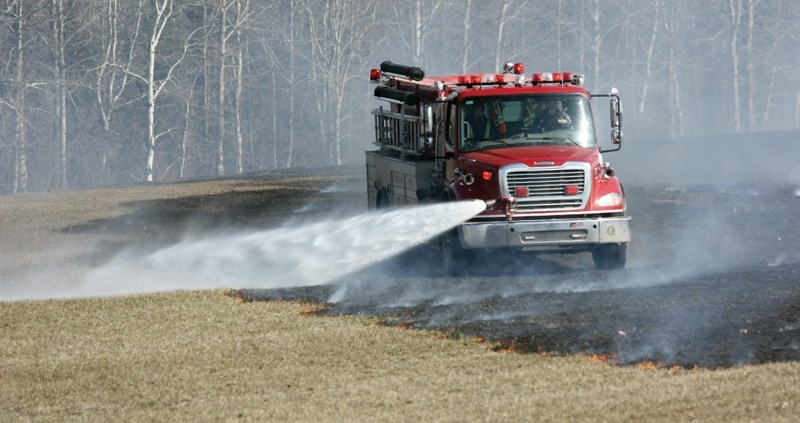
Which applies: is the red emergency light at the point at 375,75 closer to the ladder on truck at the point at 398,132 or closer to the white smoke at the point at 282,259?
the ladder on truck at the point at 398,132

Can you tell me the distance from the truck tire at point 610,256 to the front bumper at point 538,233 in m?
0.59

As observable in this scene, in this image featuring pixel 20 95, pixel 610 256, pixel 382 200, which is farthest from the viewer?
pixel 20 95

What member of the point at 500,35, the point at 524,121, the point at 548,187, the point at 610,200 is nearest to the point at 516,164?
the point at 548,187

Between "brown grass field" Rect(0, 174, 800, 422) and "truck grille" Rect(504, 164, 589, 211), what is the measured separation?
3467 mm

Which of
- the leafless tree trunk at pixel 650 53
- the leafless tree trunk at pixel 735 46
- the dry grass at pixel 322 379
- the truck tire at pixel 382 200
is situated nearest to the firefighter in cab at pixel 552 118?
the truck tire at pixel 382 200

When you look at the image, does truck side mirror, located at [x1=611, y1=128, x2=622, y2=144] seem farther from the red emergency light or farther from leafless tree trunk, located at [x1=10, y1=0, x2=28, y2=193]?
leafless tree trunk, located at [x1=10, y1=0, x2=28, y2=193]

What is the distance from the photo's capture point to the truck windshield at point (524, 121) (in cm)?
1800

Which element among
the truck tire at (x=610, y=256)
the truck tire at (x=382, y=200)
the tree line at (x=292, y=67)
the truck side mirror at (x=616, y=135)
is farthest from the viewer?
the tree line at (x=292, y=67)

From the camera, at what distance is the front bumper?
1702 cm

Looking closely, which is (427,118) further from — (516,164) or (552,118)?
(552,118)

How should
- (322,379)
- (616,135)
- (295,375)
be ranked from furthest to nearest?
(616,135) → (295,375) → (322,379)

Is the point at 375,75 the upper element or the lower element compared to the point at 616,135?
upper

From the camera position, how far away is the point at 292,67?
217 feet

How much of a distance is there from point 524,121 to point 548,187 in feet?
4.31
